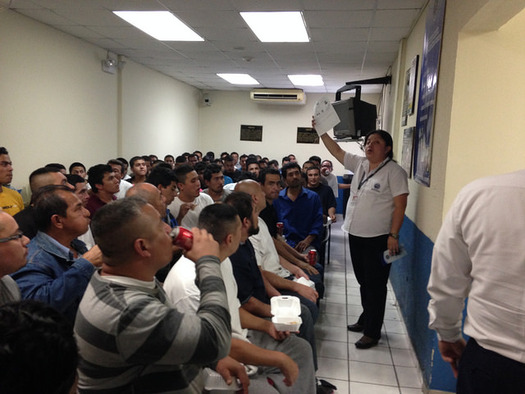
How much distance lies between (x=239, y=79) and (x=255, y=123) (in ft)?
6.53

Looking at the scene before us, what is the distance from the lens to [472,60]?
216cm

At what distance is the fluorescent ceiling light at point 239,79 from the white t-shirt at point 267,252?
5602 mm

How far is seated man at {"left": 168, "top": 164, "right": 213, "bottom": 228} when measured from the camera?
3.39 meters

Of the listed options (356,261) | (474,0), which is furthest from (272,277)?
(474,0)

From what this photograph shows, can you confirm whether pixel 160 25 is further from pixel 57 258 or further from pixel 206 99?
pixel 206 99

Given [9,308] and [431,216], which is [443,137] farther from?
[9,308]

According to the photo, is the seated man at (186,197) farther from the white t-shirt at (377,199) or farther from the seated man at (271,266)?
the white t-shirt at (377,199)

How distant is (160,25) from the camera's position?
4523 millimetres

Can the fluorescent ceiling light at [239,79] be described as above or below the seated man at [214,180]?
above

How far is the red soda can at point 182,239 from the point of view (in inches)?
45.7

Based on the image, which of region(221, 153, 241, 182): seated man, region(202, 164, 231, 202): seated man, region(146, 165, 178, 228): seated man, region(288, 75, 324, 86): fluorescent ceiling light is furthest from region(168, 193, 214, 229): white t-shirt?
region(288, 75, 324, 86): fluorescent ceiling light

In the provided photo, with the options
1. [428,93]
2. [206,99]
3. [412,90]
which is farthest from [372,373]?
[206,99]

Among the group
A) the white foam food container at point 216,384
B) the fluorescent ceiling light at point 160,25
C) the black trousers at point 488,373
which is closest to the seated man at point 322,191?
the fluorescent ceiling light at point 160,25

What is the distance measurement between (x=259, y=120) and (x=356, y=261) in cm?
743
